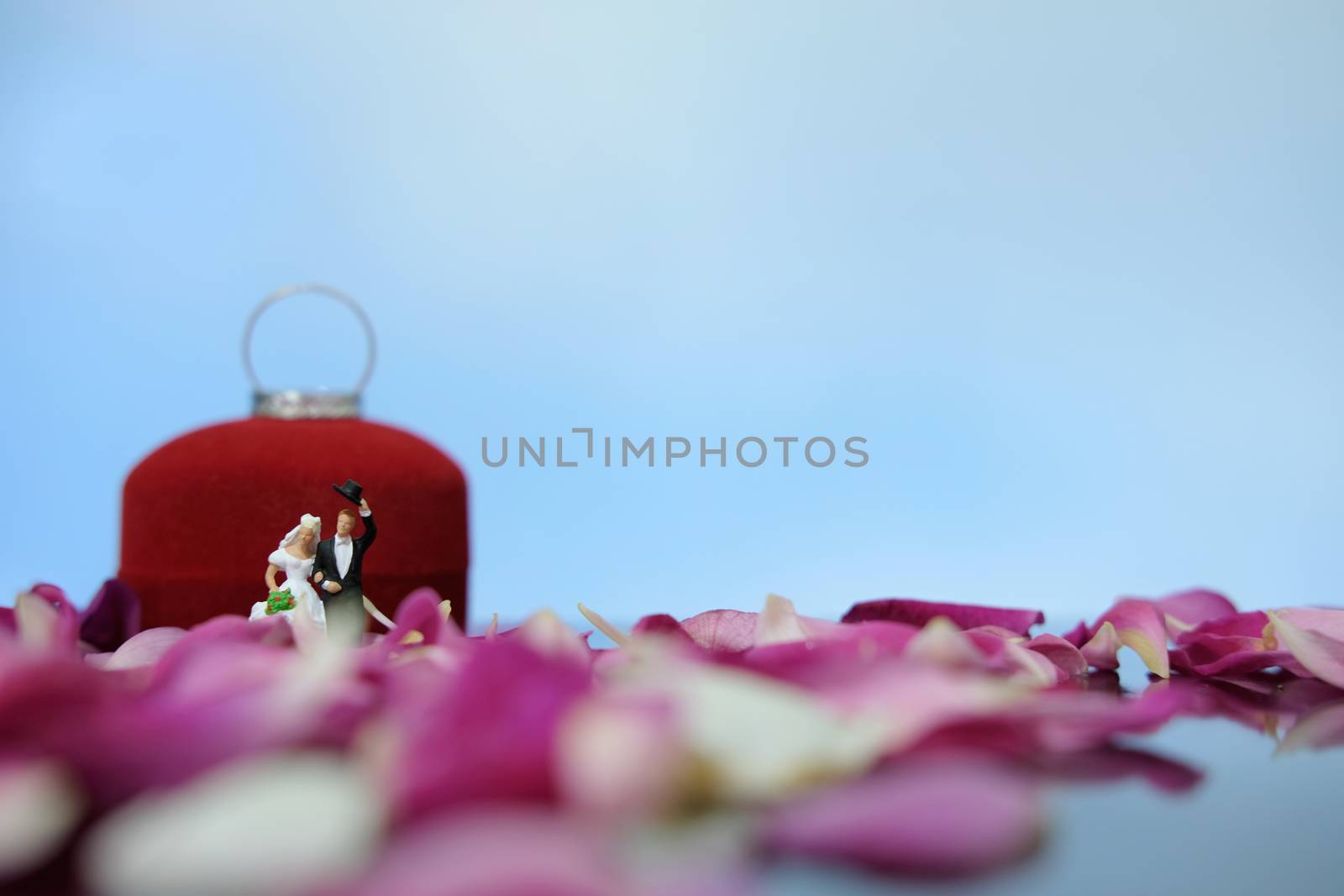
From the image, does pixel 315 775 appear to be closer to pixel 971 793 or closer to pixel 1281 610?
pixel 971 793

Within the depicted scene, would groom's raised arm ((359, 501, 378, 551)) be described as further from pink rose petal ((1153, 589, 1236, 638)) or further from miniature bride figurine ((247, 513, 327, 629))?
pink rose petal ((1153, 589, 1236, 638))

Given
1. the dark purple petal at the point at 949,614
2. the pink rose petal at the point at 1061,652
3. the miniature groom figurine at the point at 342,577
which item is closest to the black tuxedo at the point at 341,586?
the miniature groom figurine at the point at 342,577

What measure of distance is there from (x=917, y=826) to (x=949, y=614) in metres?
0.86

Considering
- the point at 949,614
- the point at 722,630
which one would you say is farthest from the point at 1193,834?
the point at 949,614

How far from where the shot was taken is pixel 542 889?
27 centimetres

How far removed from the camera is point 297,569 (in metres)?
1.40

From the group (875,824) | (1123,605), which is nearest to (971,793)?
(875,824)

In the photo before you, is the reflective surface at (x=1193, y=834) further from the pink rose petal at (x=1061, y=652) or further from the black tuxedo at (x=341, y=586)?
the black tuxedo at (x=341, y=586)

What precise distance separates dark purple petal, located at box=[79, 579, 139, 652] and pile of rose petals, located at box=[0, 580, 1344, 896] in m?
0.92

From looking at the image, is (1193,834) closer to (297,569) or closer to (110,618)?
(297,569)

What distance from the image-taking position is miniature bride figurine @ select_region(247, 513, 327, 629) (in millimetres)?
1387

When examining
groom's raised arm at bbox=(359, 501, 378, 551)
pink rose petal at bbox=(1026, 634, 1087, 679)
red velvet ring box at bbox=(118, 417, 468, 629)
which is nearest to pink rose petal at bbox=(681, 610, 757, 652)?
pink rose petal at bbox=(1026, 634, 1087, 679)

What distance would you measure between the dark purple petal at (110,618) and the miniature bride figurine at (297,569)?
148mm

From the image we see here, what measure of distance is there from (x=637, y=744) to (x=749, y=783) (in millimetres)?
55
